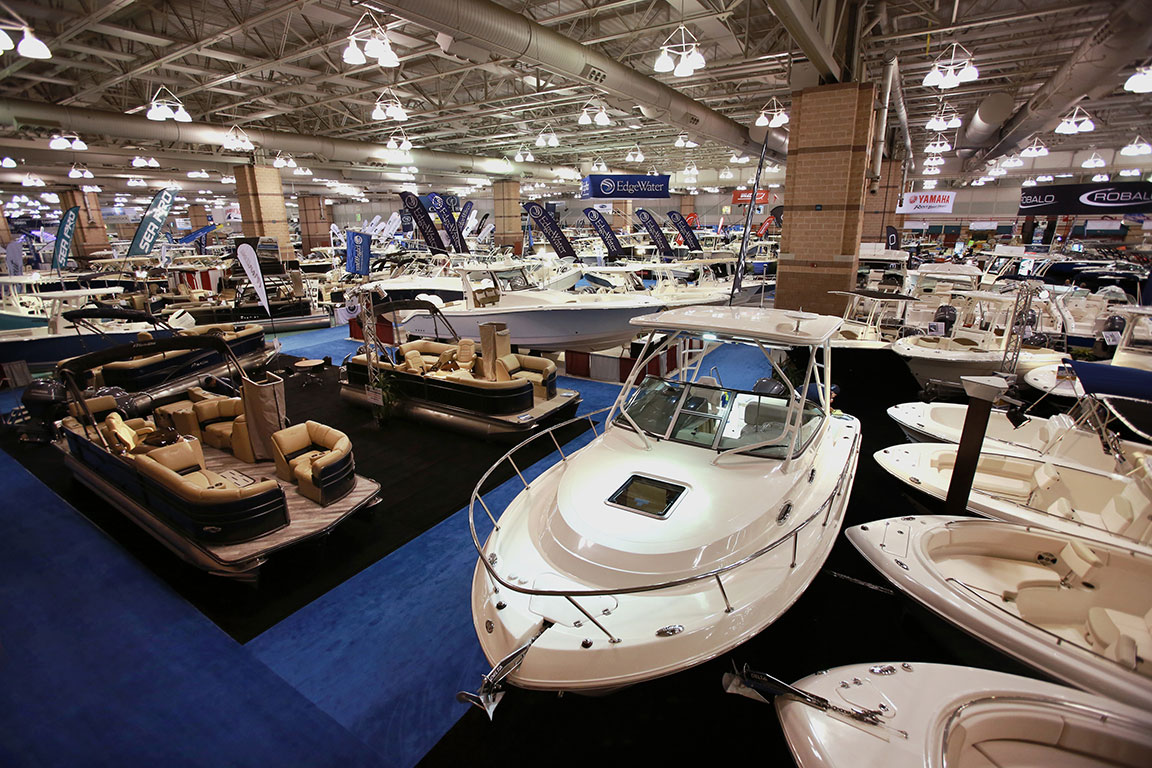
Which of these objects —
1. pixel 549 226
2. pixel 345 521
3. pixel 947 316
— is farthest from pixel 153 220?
pixel 947 316

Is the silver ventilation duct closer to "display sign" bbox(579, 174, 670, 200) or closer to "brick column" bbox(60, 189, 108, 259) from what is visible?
"display sign" bbox(579, 174, 670, 200)

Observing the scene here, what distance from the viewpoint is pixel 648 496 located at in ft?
11.2

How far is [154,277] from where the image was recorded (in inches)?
743

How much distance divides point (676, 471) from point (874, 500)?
124 inches

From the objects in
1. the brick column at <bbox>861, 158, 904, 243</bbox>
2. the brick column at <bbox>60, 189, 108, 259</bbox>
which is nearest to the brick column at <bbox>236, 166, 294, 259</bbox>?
the brick column at <bbox>60, 189, 108, 259</bbox>

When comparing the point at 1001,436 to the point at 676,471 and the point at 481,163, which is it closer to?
the point at 676,471

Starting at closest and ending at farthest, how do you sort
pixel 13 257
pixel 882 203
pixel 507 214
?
pixel 13 257 → pixel 882 203 → pixel 507 214

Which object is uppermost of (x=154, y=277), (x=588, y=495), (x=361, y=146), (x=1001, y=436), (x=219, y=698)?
(x=361, y=146)

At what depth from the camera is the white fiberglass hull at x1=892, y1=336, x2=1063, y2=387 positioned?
7426 millimetres

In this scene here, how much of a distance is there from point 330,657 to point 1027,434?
6.80 m

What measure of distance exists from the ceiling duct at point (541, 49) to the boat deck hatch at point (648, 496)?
6.30 m

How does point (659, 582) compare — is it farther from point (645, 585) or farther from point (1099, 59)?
point (1099, 59)

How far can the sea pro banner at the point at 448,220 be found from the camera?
16.2m

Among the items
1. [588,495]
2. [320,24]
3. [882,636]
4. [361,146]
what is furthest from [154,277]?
[882,636]
